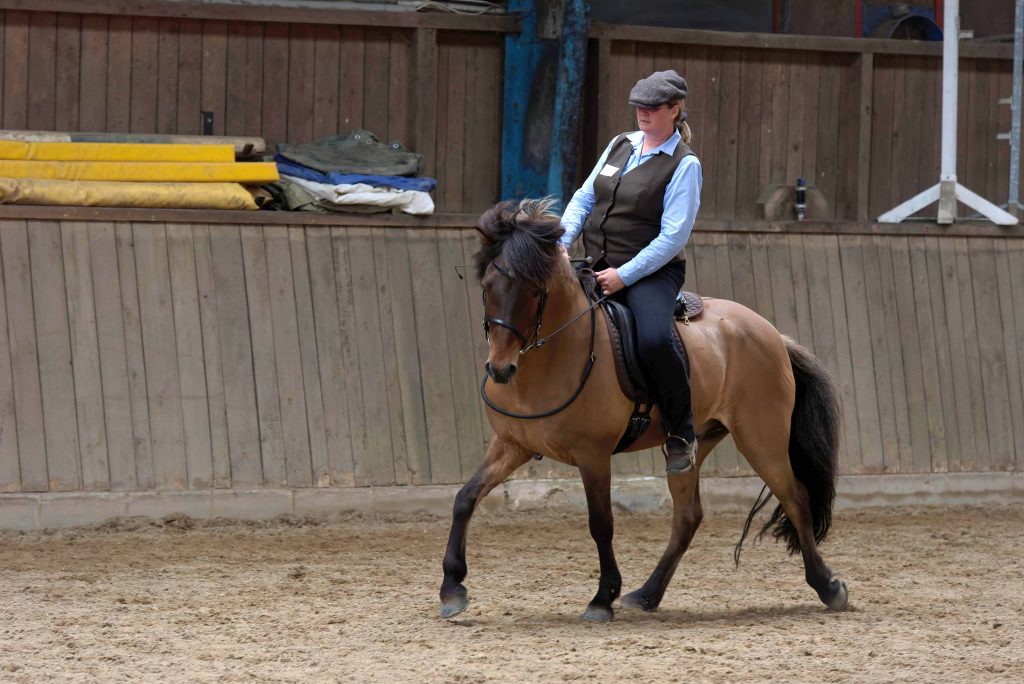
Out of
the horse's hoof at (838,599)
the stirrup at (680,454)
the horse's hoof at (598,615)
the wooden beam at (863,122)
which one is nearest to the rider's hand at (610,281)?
the stirrup at (680,454)

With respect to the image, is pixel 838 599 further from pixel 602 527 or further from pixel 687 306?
pixel 687 306

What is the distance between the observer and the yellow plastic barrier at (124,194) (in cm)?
757

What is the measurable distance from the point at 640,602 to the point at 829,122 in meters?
5.47

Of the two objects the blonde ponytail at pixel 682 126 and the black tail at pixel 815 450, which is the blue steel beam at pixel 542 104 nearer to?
the black tail at pixel 815 450

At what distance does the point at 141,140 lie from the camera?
8.14m

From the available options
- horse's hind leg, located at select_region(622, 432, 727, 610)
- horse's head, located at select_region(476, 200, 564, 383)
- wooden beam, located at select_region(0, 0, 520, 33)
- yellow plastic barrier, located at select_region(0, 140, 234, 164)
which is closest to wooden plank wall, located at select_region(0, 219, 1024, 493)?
yellow plastic barrier, located at select_region(0, 140, 234, 164)

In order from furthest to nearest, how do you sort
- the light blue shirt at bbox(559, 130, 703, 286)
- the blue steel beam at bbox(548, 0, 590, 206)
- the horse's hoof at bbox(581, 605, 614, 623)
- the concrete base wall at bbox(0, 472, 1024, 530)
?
the blue steel beam at bbox(548, 0, 590, 206), the concrete base wall at bbox(0, 472, 1024, 530), the horse's hoof at bbox(581, 605, 614, 623), the light blue shirt at bbox(559, 130, 703, 286)

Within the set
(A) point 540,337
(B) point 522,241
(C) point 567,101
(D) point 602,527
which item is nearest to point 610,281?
(A) point 540,337

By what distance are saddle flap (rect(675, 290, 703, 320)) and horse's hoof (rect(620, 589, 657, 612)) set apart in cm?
120

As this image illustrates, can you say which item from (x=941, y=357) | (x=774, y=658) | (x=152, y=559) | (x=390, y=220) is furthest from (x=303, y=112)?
(x=774, y=658)

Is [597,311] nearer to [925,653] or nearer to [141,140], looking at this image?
[925,653]

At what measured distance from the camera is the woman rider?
5.37m

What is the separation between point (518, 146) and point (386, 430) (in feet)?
7.52

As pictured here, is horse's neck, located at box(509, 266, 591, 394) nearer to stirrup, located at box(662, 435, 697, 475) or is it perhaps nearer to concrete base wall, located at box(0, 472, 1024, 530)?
stirrup, located at box(662, 435, 697, 475)
